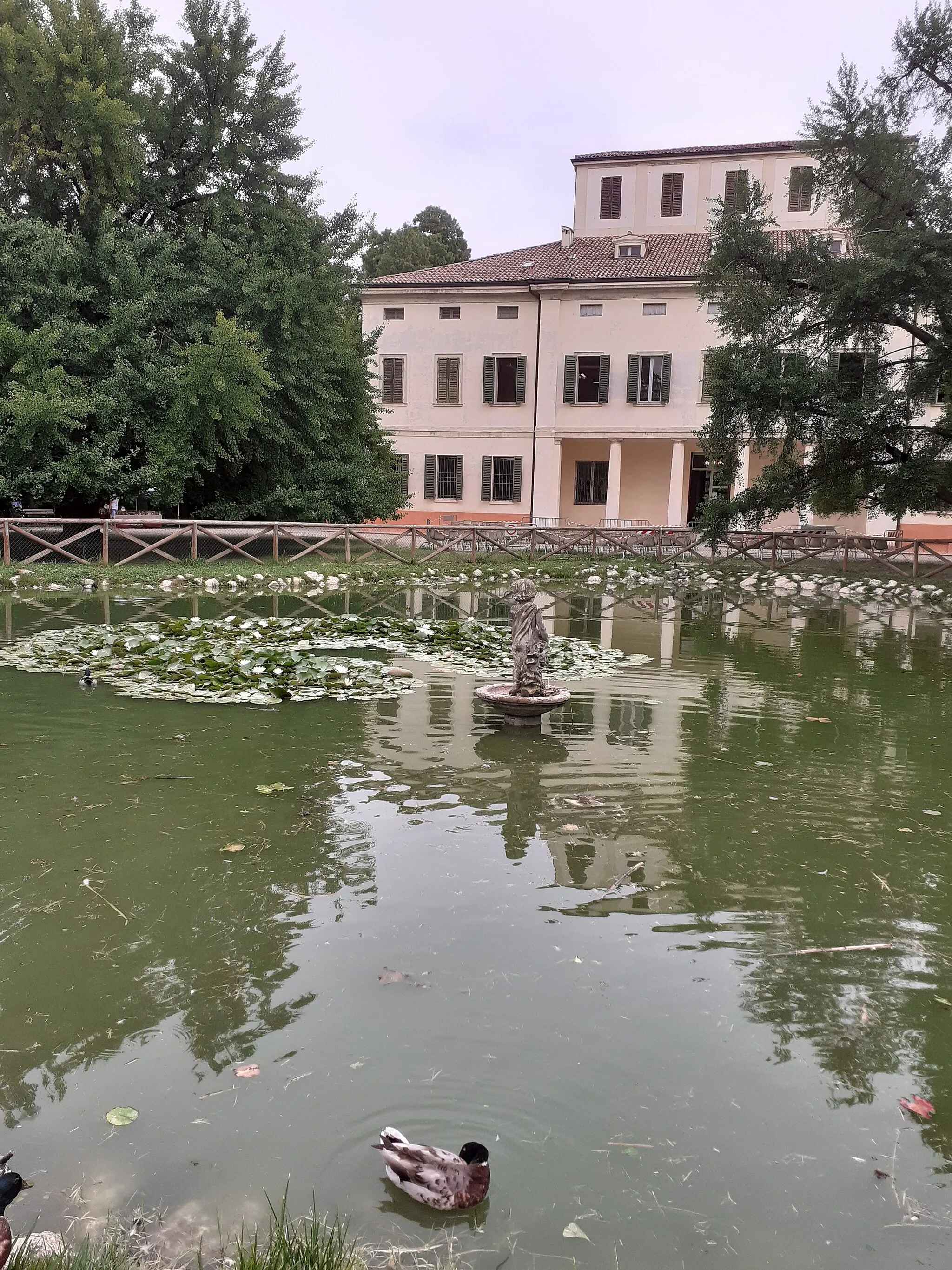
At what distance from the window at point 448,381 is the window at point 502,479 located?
99.8 inches

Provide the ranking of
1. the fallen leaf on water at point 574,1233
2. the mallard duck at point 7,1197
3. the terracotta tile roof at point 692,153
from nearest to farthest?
the mallard duck at point 7,1197
the fallen leaf on water at point 574,1233
the terracotta tile roof at point 692,153

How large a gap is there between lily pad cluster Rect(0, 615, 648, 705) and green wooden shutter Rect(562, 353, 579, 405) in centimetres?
2323

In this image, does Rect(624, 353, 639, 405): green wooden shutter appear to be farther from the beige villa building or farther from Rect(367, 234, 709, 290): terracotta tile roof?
Rect(367, 234, 709, 290): terracotta tile roof

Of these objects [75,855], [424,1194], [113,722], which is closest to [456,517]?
[113,722]

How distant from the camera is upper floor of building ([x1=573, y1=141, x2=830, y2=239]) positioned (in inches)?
1357

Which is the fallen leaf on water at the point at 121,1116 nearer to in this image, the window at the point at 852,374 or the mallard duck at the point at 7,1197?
the mallard duck at the point at 7,1197

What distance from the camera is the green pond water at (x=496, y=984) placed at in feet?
9.41

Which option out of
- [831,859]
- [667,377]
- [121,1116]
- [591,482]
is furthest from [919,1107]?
[591,482]

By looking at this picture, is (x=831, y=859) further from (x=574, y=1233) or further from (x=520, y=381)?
(x=520, y=381)

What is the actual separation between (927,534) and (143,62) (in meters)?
27.3

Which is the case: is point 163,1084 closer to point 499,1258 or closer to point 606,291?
point 499,1258

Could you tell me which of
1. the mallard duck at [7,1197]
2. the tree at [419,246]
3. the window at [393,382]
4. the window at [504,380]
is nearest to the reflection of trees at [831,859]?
the mallard duck at [7,1197]

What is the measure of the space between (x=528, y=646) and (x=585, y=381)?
28825 millimetres

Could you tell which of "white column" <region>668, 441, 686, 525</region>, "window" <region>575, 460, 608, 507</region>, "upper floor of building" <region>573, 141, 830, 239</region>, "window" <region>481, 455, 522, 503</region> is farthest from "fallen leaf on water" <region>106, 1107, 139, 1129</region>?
"upper floor of building" <region>573, 141, 830, 239</region>
